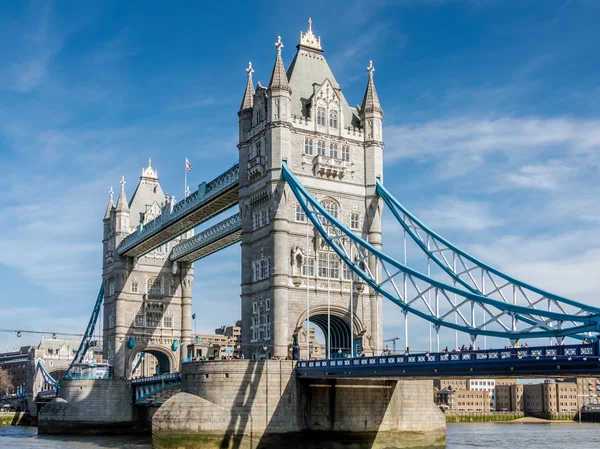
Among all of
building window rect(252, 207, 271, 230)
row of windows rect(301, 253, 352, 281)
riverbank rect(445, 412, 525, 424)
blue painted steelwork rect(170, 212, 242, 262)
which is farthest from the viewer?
riverbank rect(445, 412, 525, 424)

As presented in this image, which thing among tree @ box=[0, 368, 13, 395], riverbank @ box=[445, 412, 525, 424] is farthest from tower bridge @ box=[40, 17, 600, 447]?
tree @ box=[0, 368, 13, 395]

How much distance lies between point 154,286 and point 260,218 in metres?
35.3

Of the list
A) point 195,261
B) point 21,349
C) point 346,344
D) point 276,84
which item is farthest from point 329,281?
point 21,349

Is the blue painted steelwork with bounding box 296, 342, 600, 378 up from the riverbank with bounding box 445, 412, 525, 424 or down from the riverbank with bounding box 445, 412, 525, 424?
up

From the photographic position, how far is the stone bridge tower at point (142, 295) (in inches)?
3509

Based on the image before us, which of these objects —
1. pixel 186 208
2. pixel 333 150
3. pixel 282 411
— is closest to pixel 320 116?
pixel 333 150

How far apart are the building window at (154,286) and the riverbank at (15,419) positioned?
1160 inches

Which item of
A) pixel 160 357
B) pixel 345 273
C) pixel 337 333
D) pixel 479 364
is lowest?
pixel 479 364

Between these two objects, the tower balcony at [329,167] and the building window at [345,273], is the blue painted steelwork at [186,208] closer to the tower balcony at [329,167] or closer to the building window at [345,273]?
the tower balcony at [329,167]

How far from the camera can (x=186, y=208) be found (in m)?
73.5

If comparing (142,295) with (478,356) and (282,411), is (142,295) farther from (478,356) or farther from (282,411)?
(478,356)

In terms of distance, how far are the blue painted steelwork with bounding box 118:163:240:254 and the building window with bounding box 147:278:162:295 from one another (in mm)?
4602

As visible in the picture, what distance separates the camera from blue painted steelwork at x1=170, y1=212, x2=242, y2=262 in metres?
72.9

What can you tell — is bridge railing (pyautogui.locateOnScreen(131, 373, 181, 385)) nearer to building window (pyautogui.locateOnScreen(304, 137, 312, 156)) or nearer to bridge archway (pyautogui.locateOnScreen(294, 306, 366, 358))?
bridge archway (pyautogui.locateOnScreen(294, 306, 366, 358))
